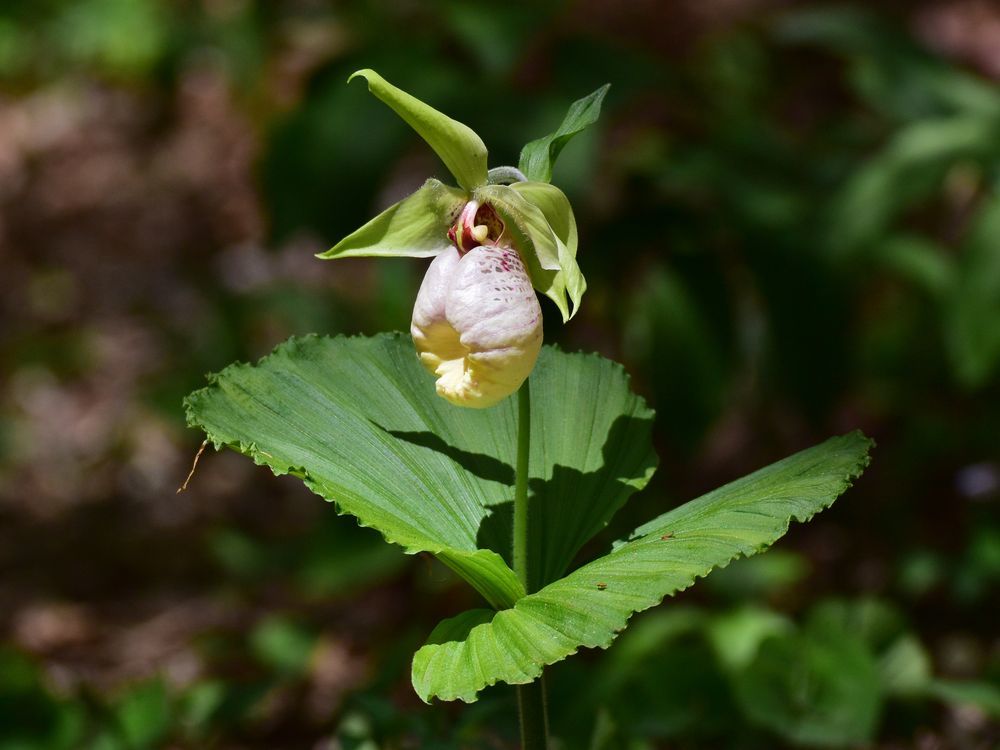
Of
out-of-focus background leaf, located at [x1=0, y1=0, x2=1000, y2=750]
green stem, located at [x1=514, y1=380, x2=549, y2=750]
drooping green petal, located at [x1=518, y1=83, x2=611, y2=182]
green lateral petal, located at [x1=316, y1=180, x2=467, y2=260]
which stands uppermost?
drooping green petal, located at [x1=518, y1=83, x2=611, y2=182]

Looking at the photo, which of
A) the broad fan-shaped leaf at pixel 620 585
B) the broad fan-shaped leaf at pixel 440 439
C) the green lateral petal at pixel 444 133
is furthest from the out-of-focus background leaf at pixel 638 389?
the green lateral petal at pixel 444 133

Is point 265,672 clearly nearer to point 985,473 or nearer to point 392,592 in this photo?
point 392,592

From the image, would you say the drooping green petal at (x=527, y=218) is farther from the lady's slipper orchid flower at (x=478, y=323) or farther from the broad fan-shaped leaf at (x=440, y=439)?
the broad fan-shaped leaf at (x=440, y=439)

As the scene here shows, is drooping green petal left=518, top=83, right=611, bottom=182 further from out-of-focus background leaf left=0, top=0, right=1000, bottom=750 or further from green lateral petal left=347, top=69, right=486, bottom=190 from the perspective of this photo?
out-of-focus background leaf left=0, top=0, right=1000, bottom=750

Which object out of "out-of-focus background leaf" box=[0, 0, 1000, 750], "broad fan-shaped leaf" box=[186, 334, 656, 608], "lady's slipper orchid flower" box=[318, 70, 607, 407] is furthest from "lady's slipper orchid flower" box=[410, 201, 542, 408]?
"out-of-focus background leaf" box=[0, 0, 1000, 750]

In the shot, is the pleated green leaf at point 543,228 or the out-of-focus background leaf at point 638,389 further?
the out-of-focus background leaf at point 638,389

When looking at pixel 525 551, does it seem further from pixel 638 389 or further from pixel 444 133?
pixel 638 389

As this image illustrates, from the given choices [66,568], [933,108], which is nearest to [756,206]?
[933,108]
